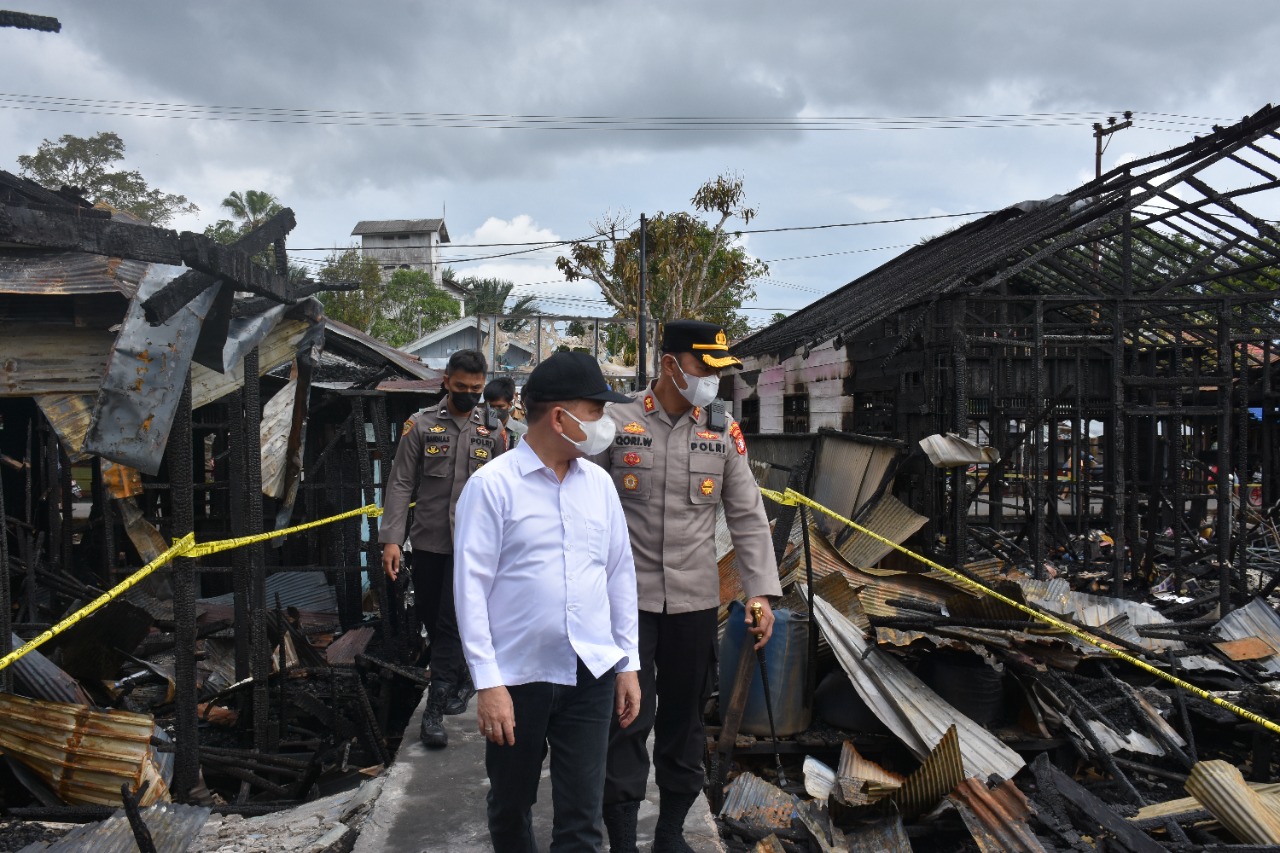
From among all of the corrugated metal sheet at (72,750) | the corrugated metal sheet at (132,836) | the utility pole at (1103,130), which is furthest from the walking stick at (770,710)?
the utility pole at (1103,130)

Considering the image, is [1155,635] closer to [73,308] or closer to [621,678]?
[621,678]

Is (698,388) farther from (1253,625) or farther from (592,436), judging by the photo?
(1253,625)

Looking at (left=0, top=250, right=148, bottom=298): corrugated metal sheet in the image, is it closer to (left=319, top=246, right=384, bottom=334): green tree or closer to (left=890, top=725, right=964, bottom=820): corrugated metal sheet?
(left=890, top=725, right=964, bottom=820): corrugated metal sheet

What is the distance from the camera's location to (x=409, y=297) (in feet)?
138

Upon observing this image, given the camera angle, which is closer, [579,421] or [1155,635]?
[579,421]

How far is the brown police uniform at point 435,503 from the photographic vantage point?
5.10m

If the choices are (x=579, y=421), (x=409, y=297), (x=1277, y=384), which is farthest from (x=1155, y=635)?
(x=409, y=297)

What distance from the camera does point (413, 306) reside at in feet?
139

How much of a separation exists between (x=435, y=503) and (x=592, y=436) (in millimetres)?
2739

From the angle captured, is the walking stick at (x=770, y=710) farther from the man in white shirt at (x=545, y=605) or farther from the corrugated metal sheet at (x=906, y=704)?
the man in white shirt at (x=545, y=605)

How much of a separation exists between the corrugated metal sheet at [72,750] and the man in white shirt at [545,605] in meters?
2.24

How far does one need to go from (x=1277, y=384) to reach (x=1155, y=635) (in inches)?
403

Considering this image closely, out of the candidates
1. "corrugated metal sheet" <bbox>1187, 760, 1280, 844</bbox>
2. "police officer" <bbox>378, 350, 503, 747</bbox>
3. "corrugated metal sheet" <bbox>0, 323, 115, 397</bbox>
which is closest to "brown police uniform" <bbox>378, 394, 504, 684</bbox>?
"police officer" <bbox>378, 350, 503, 747</bbox>

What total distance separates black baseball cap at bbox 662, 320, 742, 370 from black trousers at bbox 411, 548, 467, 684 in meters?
2.21
